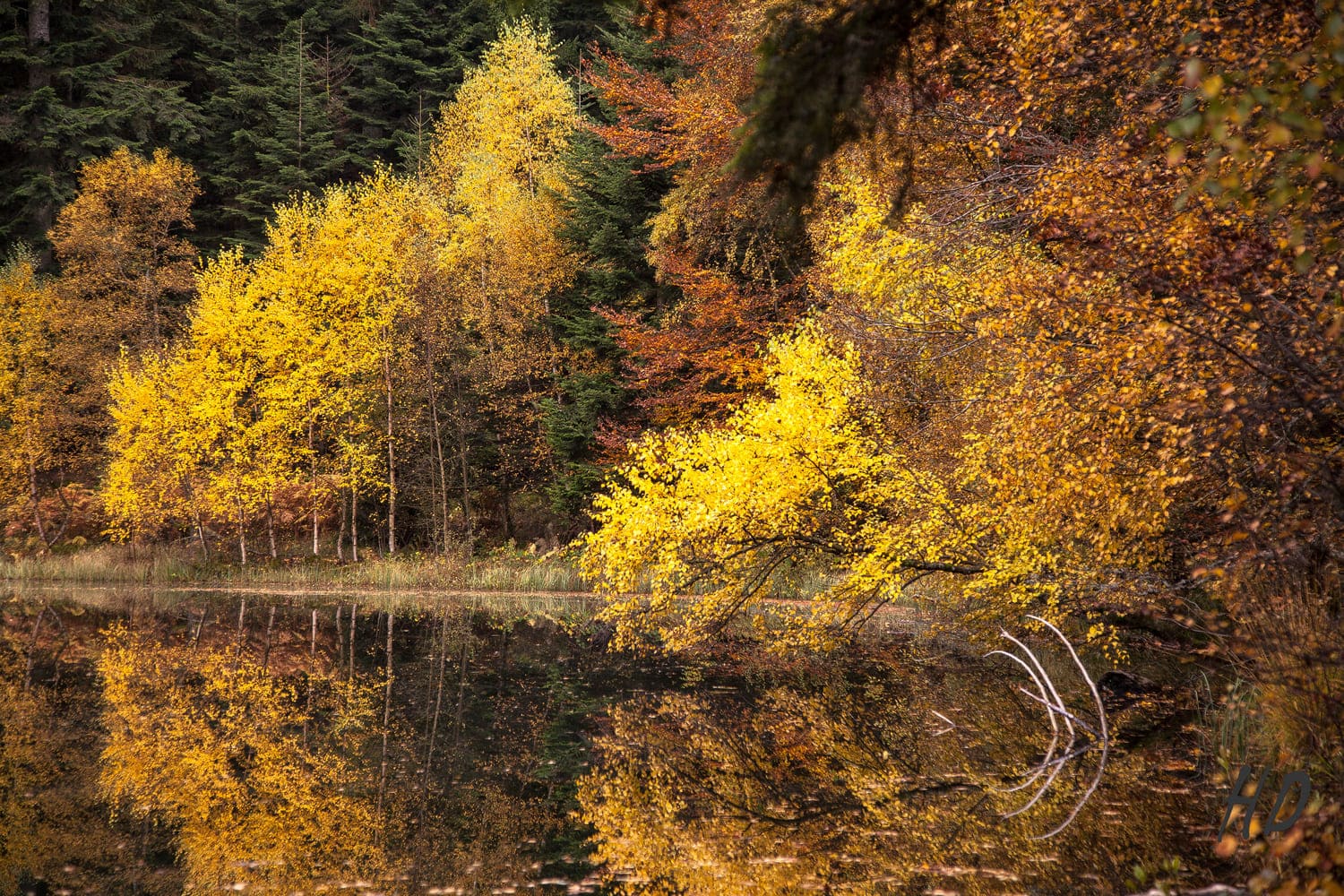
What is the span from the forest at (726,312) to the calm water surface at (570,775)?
751 millimetres

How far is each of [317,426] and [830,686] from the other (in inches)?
823

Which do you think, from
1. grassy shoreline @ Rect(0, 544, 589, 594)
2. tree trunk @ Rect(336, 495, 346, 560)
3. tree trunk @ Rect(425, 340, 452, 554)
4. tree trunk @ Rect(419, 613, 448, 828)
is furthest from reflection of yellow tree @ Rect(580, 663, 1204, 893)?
tree trunk @ Rect(336, 495, 346, 560)

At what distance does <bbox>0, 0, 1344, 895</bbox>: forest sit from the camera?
6129 mm

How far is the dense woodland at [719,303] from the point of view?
616cm

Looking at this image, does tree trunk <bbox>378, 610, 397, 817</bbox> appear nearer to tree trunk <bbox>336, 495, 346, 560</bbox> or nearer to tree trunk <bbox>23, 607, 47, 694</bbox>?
tree trunk <bbox>23, 607, 47, 694</bbox>

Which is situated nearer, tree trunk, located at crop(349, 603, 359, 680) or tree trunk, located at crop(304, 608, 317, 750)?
tree trunk, located at crop(304, 608, 317, 750)

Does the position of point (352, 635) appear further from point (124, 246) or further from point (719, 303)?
point (124, 246)

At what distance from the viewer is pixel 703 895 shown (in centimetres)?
636

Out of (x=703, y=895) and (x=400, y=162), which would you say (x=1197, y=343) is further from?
(x=400, y=162)

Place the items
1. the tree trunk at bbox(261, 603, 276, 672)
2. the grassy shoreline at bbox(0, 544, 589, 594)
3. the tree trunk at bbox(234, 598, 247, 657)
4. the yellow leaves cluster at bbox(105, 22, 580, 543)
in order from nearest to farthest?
the tree trunk at bbox(261, 603, 276, 672) → the tree trunk at bbox(234, 598, 247, 657) → the grassy shoreline at bbox(0, 544, 589, 594) → the yellow leaves cluster at bbox(105, 22, 580, 543)

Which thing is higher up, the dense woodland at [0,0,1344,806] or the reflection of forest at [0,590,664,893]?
the dense woodland at [0,0,1344,806]

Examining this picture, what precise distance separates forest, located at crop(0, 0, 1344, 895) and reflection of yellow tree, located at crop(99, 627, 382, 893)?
6.85 feet

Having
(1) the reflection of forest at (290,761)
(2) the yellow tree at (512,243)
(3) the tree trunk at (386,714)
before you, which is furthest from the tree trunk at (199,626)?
(2) the yellow tree at (512,243)

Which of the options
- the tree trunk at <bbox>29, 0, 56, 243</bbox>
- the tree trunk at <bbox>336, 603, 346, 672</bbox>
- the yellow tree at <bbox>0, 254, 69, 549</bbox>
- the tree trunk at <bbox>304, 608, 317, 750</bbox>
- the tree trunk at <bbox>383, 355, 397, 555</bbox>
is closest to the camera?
the tree trunk at <bbox>304, 608, 317, 750</bbox>
